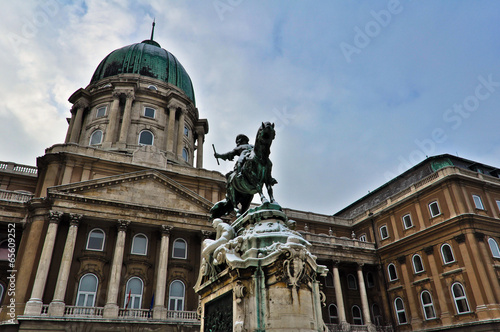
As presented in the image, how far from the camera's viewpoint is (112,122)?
129 ft

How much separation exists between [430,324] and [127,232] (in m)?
27.3

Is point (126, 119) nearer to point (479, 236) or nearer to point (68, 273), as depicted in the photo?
point (68, 273)

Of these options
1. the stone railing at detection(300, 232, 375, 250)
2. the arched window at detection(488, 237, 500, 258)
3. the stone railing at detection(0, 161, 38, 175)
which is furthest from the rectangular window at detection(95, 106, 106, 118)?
the arched window at detection(488, 237, 500, 258)

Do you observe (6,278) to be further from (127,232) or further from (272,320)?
(272,320)

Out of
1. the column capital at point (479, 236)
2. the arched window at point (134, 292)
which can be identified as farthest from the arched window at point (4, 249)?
the column capital at point (479, 236)

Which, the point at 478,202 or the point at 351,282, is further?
the point at 351,282

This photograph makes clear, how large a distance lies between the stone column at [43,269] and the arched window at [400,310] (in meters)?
31.0

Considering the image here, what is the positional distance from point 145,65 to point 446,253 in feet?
134

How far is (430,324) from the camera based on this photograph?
3036cm

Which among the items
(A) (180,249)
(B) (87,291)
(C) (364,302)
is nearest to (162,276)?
(A) (180,249)

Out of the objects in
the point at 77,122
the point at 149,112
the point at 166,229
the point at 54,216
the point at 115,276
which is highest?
the point at 149,112

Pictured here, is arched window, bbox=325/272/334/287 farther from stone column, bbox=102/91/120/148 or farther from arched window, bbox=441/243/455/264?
stone column, bbox=102/91/120/148

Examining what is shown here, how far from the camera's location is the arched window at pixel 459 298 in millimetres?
28025

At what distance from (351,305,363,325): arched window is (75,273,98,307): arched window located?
25.7 meters
